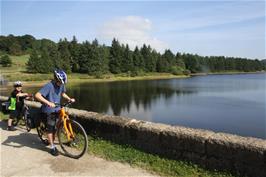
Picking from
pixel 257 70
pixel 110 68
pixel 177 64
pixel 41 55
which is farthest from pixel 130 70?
pixel 257 70

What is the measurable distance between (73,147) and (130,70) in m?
86.6

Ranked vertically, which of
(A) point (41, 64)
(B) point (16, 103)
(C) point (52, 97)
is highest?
(A) point (41, 64)

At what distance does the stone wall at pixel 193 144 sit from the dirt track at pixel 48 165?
0.75 m

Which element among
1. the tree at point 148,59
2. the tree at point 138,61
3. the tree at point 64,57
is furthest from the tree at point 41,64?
the tree at point 148,59

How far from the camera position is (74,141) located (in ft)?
19.2

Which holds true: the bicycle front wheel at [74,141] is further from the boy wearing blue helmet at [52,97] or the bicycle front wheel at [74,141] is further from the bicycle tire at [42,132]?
the bicycle tire at [42,132]

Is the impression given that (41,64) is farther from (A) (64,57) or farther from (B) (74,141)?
(B) (74,141)

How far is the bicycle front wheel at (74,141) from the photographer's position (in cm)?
557

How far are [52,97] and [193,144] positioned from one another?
275 centimetres

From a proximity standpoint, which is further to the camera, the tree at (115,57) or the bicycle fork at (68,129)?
the tree at (115,57)

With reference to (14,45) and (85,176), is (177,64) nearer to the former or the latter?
(14,45)

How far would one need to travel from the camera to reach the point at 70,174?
4680 millimetres

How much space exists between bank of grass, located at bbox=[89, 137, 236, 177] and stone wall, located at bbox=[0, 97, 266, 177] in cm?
11

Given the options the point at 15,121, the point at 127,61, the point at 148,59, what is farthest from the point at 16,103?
the point at 148,59
